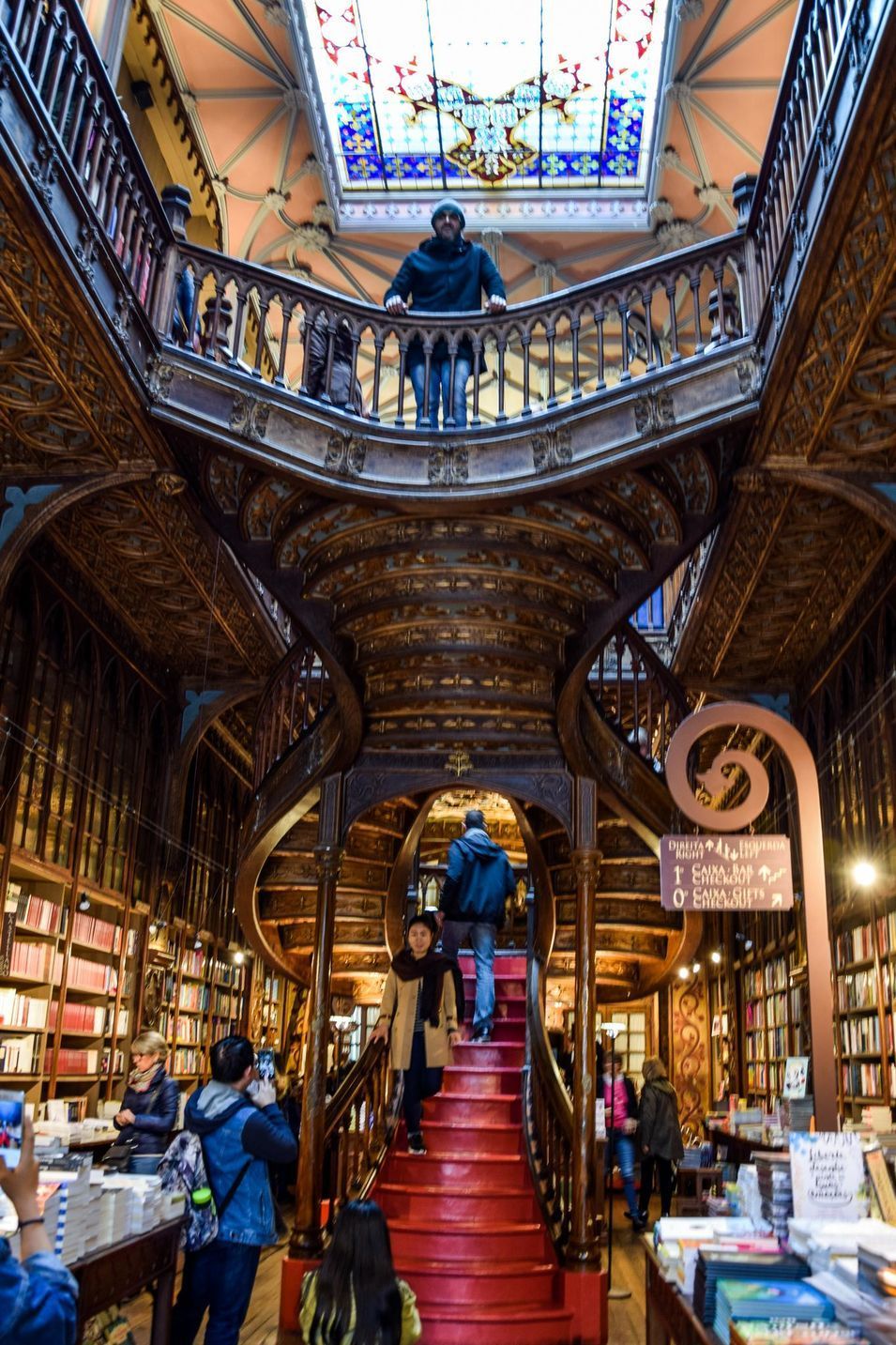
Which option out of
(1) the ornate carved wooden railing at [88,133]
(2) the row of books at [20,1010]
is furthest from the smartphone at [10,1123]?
(2) the row of books at [20,1010]

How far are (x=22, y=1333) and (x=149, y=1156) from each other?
2.49 metres

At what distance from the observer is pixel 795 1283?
7.66ft

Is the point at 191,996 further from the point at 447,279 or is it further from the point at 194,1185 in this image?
the point at 194,1185

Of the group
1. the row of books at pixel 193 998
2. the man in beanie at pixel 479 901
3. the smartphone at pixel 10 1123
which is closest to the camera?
the smartphone at pixel 10 1123

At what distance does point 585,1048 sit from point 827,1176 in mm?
3607

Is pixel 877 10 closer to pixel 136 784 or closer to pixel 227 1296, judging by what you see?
pixel 227 1296

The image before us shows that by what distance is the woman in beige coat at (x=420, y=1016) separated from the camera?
250 inches

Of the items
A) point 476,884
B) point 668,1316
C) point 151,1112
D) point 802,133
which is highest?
point 802,133

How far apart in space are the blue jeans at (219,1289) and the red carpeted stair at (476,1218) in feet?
7.04

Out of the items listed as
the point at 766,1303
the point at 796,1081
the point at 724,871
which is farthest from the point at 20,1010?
the point at 766,1303

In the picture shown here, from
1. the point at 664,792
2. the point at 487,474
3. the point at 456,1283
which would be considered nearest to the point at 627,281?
the point at 487,474

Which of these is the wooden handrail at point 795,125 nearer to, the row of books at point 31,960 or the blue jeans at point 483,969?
the blue jeans at point 483,969

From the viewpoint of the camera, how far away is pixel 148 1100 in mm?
4930

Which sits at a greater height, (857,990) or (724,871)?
(724,871)
